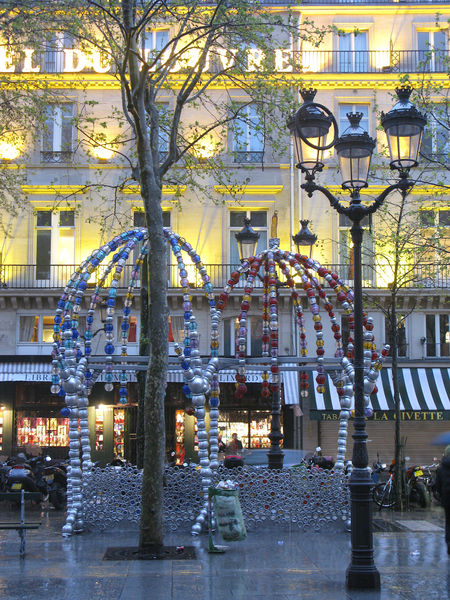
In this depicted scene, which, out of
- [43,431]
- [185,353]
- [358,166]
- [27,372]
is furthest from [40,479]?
[358,166]

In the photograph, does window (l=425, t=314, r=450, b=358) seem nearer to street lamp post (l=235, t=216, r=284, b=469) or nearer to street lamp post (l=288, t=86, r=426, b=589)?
street lamp post (l=235, t=216, r=284, b=469)

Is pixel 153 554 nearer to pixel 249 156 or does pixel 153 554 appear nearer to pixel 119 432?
pixel 119 432

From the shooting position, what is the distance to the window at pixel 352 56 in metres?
29.8

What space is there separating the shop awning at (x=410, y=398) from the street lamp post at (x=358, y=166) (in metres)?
16.4

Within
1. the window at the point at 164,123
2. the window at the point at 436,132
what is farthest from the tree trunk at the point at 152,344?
the window at the point at 436,132

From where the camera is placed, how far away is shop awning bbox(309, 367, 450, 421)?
26438 millimetres

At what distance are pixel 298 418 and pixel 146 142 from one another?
17.0m

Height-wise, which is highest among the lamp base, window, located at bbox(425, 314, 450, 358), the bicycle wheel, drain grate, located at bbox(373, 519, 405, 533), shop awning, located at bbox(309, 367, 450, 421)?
window, located at bbox(425, 314, 450, 358)

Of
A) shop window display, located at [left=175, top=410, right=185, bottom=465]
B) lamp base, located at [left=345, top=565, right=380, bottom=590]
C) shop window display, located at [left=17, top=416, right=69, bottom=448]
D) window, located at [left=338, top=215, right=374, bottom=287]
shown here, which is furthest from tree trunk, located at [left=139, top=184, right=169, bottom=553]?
shop window display, located at [left=17, top=416, right=69, bottom=448]

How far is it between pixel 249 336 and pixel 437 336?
21.7 ft

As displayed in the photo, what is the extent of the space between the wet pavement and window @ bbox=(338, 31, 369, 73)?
63.8 ft

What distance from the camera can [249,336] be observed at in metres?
29.0

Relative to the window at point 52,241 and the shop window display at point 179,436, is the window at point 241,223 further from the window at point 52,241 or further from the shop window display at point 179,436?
the shop window display at point 179,436

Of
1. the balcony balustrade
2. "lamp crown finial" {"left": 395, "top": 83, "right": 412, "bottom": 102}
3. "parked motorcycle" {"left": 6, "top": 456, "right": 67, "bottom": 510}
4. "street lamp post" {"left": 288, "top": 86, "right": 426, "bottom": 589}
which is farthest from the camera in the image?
the balcony balustrade
